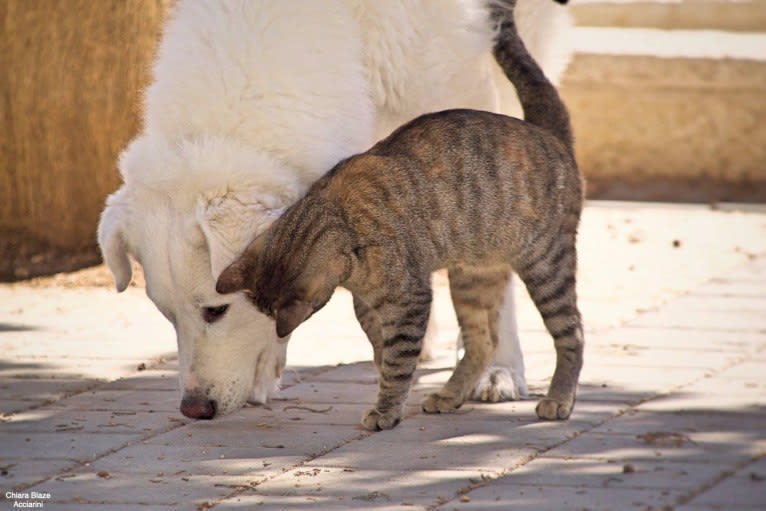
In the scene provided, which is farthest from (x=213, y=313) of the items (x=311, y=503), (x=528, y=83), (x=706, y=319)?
(x=706, y=319)

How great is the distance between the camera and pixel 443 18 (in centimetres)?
565

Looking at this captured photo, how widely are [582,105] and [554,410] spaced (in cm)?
668

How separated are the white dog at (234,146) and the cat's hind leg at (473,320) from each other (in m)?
0.13

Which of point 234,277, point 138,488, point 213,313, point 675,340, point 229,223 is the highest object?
point 229,223

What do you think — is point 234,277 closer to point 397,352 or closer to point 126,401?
point 397,352

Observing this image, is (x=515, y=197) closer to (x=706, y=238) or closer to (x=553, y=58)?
(x=553, y=58)

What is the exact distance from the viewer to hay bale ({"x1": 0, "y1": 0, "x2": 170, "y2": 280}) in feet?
27.7

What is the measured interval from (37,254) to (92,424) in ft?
12.2

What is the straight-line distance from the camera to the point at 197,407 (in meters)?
5.02

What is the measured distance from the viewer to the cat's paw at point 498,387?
17.8 feet

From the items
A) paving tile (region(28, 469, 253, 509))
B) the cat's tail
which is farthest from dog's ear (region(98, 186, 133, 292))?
the cat's tail

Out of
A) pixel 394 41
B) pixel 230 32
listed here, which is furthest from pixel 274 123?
pixel 394 41

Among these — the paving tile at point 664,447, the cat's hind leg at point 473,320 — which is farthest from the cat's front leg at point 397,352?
the paving tile at point 664,447

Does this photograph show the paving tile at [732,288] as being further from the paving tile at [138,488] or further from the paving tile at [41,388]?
the paving tile at [138,488]
